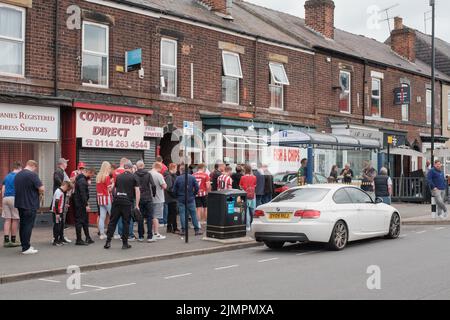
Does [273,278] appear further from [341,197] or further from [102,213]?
[102,213]

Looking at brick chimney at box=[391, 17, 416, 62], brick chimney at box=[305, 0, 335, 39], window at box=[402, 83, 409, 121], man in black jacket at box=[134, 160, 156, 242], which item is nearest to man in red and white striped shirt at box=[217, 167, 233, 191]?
man in black jacket at box=[134, 160, 156, 242]

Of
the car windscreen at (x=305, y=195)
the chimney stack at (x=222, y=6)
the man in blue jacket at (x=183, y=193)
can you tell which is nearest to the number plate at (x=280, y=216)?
the car windscreen at (x=305, y=195)

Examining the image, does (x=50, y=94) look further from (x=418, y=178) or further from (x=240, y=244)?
(x=418, y=178)

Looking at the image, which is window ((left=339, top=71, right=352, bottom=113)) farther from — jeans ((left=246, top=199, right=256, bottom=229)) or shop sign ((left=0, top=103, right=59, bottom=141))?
shop sign ((left=0, top=103, right=59, bottom=141))

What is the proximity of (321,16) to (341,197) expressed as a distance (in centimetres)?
1814

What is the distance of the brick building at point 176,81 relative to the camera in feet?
53.5

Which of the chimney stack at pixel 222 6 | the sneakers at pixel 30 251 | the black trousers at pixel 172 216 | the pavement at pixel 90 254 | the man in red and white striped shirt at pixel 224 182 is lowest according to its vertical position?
the pavement at pixel 90 254

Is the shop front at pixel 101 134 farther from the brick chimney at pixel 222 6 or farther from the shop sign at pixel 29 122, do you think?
the brick chimney at pixel 222 6

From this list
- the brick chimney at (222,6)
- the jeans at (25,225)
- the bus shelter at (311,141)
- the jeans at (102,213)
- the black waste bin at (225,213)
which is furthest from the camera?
the brick chimney at (222,6)

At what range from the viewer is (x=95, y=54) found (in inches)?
706

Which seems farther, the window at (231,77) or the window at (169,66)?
the window at (231,77)

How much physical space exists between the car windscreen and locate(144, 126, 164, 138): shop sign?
6.72 meters

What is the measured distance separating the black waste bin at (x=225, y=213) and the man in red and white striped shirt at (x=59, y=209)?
10.7 ft
